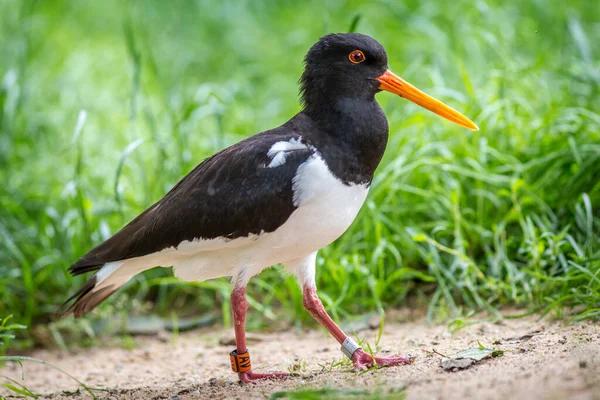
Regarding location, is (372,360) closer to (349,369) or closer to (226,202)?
(349,369)

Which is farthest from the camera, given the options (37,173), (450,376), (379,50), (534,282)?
(37,173)

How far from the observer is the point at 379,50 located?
4145mm

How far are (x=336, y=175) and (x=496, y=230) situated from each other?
171 centimetres

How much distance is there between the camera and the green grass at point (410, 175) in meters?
5.00

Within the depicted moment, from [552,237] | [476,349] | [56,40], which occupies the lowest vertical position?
[476,349]

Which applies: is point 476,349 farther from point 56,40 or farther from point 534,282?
point 56,40

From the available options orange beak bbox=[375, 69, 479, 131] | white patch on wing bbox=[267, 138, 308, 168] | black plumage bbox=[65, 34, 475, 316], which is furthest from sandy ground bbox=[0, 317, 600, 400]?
orange beak bbox=[375, 69, 479, 131]

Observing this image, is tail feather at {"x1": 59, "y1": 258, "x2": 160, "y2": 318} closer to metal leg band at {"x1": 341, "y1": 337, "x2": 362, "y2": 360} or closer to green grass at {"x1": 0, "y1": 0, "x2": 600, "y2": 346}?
green grass at {"x1": 0, "y1": 0, "x2": 600, "y2": 346}

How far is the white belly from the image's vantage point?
3752mm

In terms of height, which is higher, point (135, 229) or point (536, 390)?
point (135, 229)

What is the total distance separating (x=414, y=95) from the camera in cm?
427

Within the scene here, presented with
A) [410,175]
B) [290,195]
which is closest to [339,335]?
[290,195]

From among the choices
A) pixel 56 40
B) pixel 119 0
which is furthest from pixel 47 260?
pixel 119 0

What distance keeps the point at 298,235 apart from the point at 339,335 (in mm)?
660
